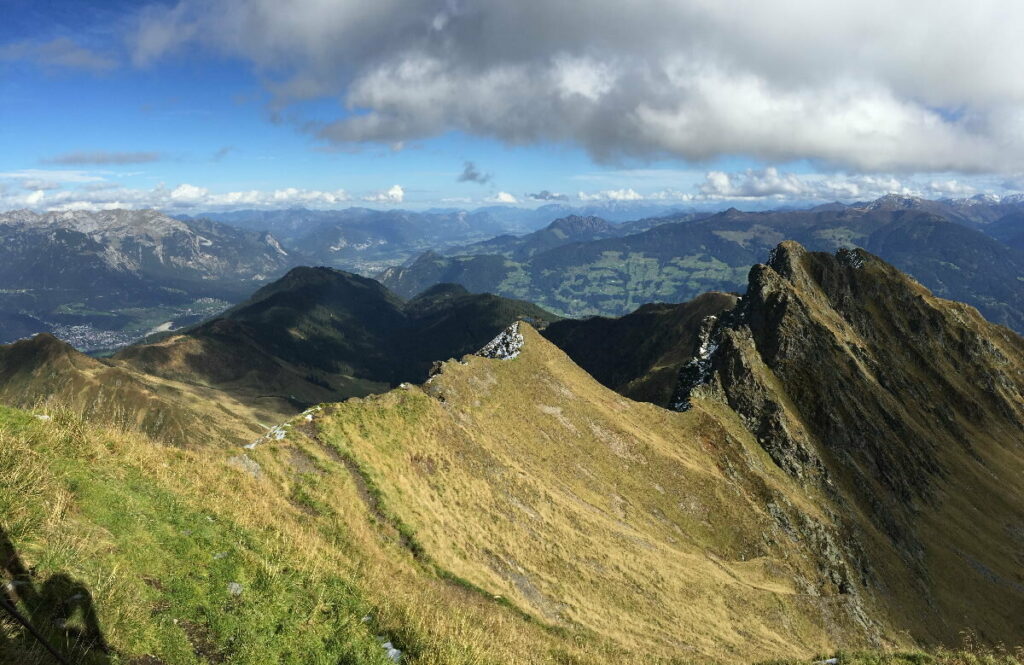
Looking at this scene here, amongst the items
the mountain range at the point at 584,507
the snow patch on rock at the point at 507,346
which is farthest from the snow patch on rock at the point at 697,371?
the snow patch on rock at the point at 507,346

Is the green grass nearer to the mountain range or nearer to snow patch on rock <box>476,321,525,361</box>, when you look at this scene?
the mountain range

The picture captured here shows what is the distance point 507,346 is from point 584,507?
1193 inches

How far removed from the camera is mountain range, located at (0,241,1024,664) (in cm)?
1195

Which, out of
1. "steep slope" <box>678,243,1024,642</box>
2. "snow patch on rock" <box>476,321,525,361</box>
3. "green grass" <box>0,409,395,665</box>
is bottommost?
"steep slope" <box>678,243,1024,642</box>

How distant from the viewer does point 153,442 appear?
18453 millimetres

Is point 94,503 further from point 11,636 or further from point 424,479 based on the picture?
point 424,479

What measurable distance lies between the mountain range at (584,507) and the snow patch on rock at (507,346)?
18.7 inches

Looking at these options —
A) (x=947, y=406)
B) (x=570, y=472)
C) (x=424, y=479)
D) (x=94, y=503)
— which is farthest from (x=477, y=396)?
(x=947, y=406)

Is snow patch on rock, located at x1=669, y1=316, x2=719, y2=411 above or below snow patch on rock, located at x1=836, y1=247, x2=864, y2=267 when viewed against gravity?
below

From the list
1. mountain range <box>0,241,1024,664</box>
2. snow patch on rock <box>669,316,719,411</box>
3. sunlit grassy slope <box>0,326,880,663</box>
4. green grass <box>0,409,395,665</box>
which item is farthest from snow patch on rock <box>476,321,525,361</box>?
green grass <box>0,409,395,665</box>

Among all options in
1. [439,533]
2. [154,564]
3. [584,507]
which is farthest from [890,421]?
[154,564]

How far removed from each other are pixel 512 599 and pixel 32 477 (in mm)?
21844

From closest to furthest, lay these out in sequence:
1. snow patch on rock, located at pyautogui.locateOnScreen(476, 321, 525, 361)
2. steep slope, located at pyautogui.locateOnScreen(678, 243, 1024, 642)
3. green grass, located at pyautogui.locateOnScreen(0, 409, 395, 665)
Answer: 1. green grass, located at pyautogui.locateOnScreen(0, 409, 395, 665)
2. snow patch on rock, located at pyautogui.locateOnScreen(476, 321, 525, 361)
3. steep slope, located at pyautogui.locateOnScreen(678, 243, 1024, 642)

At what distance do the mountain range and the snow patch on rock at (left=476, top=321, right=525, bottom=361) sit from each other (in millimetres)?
476
